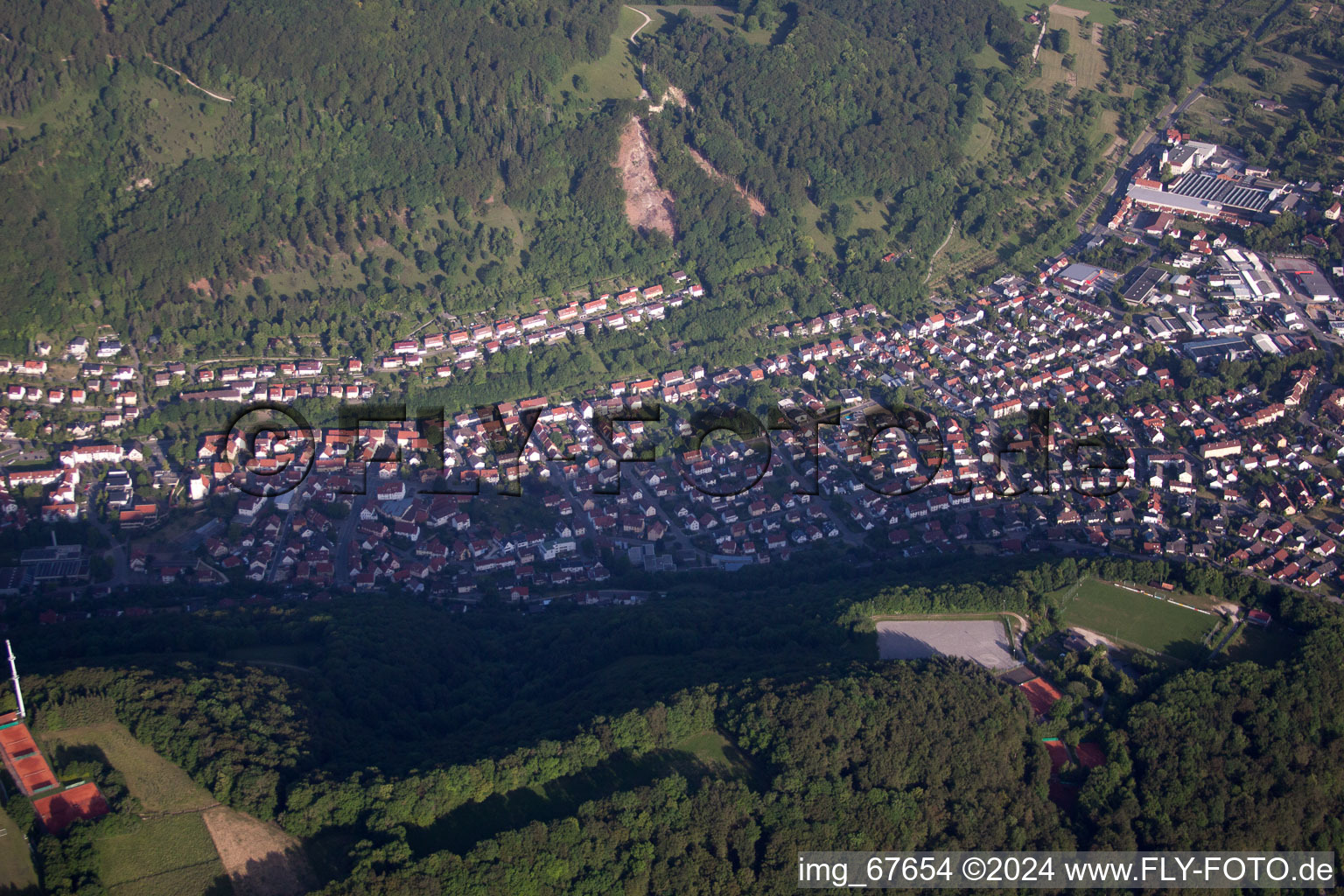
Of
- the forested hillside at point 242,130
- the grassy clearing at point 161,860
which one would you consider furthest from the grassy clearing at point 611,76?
the grassy clearing at point 161,860

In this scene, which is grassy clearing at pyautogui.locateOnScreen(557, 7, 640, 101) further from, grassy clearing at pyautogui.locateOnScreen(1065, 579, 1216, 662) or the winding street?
grassy clearing at pyautogui.locateOnScreen(1065, 579, 1216, 662)

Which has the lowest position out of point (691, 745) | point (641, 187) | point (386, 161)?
point (691, 745)

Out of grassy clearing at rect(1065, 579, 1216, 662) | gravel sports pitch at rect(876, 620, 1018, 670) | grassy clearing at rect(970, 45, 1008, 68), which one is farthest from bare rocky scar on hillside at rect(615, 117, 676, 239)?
grassy clearing at rect(1065, 579, 1216, 662)

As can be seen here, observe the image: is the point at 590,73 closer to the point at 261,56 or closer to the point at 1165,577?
the point at 261,56

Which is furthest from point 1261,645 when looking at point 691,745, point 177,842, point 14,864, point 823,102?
point 823,102

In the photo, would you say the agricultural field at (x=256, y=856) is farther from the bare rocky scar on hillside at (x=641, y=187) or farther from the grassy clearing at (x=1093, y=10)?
the grassy clearing at (x=1093, y=10)

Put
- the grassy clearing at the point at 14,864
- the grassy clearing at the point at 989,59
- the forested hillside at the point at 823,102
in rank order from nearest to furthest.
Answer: the grassy clearing at the point at 14,864
the forested hillside at the point at 823,102
the grassy clearing at the point at 989,59

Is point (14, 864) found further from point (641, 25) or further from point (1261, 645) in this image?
point (641, 25)
